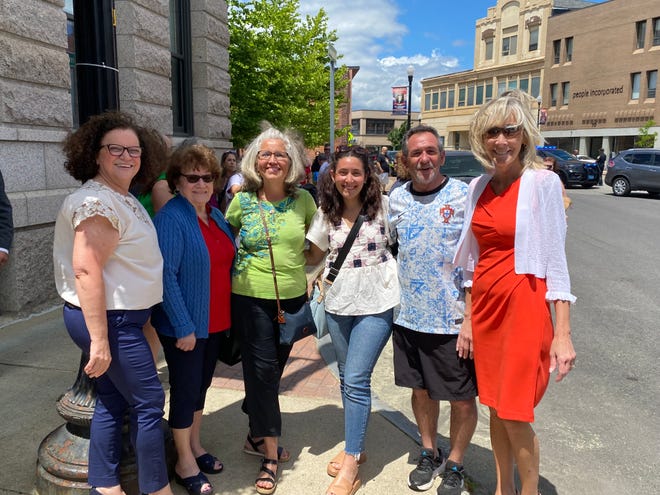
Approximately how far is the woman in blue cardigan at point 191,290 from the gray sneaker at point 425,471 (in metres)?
1.13

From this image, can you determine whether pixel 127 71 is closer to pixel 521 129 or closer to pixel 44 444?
pixel 44 444

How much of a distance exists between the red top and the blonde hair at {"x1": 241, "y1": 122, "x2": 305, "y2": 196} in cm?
35

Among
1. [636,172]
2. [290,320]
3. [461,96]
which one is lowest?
[290,320]

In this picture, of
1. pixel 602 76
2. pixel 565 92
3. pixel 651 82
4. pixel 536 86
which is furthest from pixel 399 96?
pixel 536 86

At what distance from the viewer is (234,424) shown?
11.9 feet

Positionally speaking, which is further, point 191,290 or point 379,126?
point 379,126

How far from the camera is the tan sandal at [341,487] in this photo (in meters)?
2.83

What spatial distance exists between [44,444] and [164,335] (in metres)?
0.92

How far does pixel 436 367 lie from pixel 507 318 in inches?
24.2

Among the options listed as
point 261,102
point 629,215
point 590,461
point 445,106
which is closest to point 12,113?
point 590,461

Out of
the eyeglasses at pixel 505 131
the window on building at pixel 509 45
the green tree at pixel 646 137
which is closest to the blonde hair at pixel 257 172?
the eyeglasses at pixel 505 131

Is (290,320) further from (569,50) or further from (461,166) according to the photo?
(569,50)

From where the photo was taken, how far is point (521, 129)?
7.71ft

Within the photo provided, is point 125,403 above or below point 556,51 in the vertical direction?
below
